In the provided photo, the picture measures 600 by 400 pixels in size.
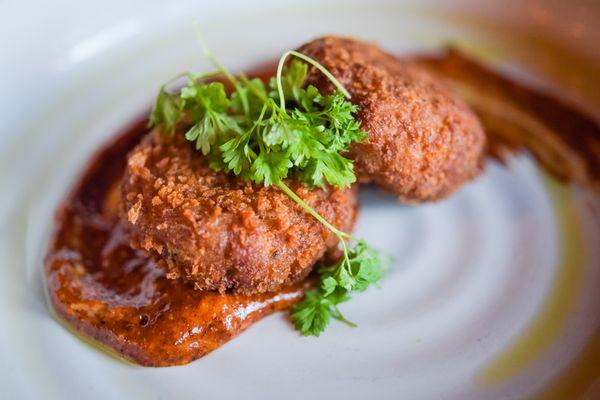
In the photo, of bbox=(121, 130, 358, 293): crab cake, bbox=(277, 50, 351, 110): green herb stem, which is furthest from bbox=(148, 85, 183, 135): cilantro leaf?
bbox=(277, 50, 351, 110): green herb stem

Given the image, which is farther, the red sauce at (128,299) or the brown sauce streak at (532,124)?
the brown sauce streak at (532,124)

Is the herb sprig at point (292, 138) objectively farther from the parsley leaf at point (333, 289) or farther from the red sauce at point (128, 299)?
the red sauce at point (128, 299)

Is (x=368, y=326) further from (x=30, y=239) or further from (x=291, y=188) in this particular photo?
(x=30, y=239)

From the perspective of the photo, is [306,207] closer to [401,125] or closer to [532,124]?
[401,125]

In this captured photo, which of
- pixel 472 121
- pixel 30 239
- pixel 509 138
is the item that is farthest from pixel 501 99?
pixel 30 239

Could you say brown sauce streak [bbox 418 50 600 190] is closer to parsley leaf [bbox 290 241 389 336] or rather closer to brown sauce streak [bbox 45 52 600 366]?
brown sauce streak [bbox 45 52 600 366]

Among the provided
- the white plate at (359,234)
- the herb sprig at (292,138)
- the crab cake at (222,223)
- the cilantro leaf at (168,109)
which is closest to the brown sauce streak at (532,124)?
the white plate at (359,234)
